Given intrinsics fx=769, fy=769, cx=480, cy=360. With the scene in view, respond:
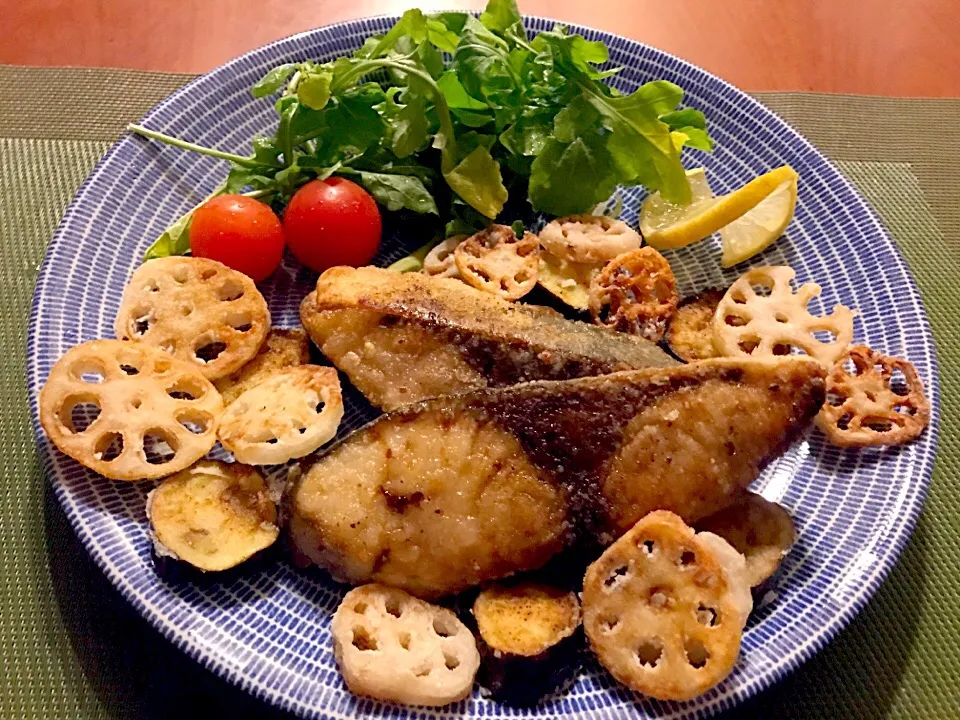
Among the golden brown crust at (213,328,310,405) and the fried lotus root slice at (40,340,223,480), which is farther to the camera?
the golden brown crust at (213,328,310,405)

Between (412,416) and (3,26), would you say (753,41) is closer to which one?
(412,416)

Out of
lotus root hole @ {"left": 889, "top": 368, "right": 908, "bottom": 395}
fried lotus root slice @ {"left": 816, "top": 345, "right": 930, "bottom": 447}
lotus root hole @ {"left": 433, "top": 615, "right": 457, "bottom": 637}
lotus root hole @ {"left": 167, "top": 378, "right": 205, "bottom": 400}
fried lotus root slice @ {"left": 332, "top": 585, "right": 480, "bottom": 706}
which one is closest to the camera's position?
fried lotus root slice @ {"left": 332, "top": 585, "right": 480, "bottom": 706}

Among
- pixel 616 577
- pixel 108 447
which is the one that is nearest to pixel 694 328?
pixel 616 577

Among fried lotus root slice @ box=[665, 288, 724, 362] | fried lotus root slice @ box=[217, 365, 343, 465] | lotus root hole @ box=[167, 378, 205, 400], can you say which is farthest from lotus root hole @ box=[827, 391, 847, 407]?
lotus root hole @ box=[167, 378, 205, 400]

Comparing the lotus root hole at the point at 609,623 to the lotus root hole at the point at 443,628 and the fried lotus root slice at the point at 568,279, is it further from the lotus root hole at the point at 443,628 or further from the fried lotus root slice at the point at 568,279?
the fried lotus root slice at the point at 568,279

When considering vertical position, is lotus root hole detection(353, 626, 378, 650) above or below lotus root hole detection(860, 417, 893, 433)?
below

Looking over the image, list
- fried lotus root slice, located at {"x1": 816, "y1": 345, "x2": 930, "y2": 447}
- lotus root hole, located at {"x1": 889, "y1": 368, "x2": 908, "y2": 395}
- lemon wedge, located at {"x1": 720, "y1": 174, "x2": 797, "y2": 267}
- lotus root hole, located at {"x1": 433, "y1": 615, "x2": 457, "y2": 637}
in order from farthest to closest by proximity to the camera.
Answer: lemon wedge, located at {"x1": 720, "y1": 174, "x2": 797, "y2": 267}
lotus root hole, located at {"x1": 889, "y1": 368, "x2": 908, "y2": 395}
fried lotus root slice, located at {"x1": 816, "y1": 345, "x2": 930, "y2": 447}
lotus root hole, located at {"x1": 433, "y1": 615, "x2": 457, "y2": 637}

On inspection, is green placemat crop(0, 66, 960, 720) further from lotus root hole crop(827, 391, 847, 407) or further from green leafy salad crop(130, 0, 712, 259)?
green leafy salad crop(130, 0, 712, 259)
